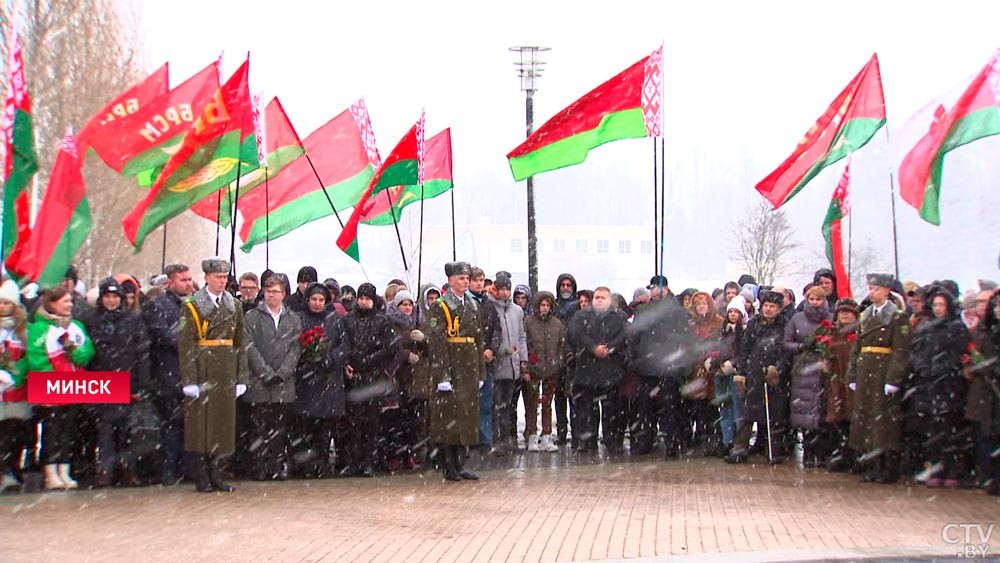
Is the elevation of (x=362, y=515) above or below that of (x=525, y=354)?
below

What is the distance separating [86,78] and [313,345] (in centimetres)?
2680

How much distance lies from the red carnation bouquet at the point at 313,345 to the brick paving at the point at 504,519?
119 cm

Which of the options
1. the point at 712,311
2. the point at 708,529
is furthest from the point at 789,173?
the point at 708,529

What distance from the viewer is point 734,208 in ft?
229

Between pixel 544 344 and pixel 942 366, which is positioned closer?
pixel 942 366

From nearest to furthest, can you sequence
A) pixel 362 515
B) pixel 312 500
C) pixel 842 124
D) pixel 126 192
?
pixel 362 515 < pixel 312 500 < pixel 842 124 < pixel 126 192

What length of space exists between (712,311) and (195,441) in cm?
634

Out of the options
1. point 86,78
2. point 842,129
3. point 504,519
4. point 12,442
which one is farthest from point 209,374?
point 86,78

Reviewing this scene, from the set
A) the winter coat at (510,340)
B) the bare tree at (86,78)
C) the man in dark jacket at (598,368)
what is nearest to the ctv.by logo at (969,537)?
the man in dark jacket at (598,368)

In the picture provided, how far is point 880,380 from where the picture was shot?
41.0 feet

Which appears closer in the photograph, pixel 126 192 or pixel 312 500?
pixel 312 500

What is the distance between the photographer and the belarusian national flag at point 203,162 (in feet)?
41.9

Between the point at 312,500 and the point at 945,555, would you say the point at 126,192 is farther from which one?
the point at 945,555

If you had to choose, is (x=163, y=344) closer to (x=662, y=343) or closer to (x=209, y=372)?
(x=209, y=372)
